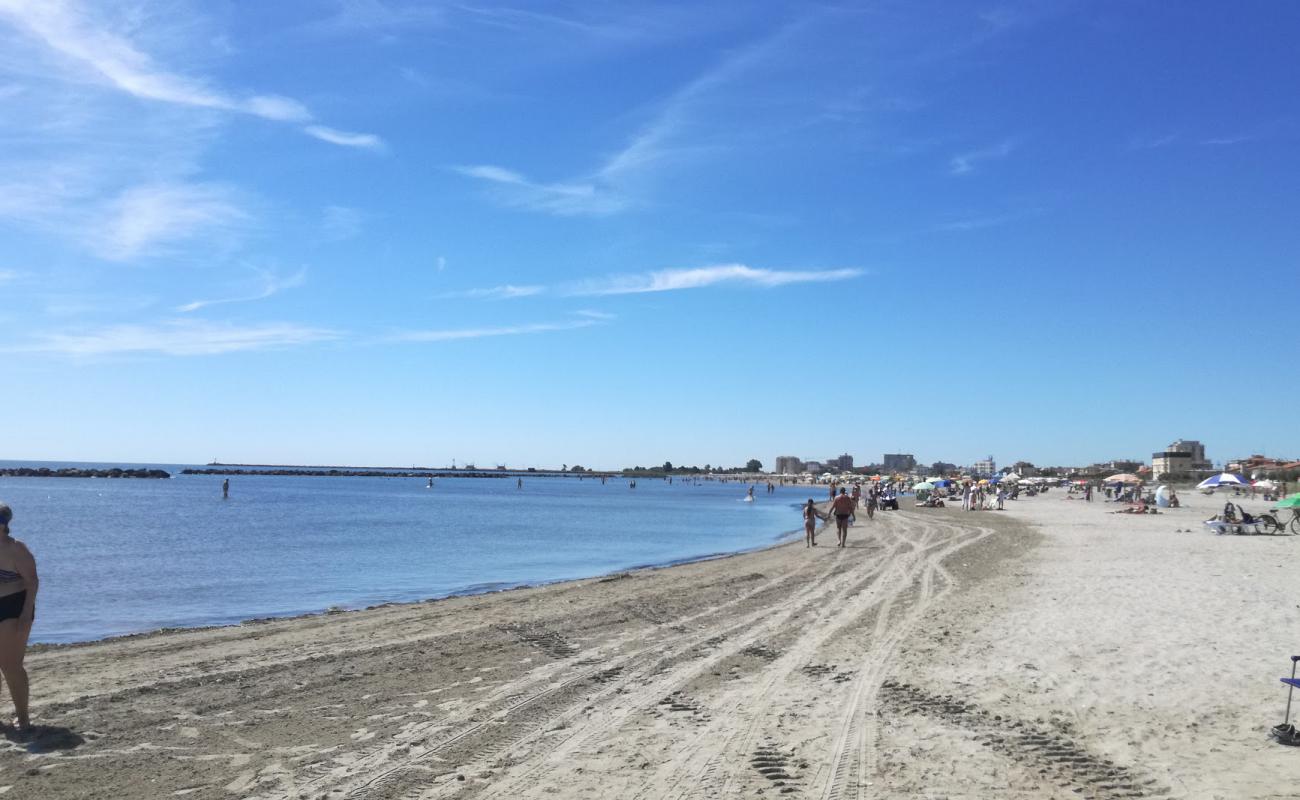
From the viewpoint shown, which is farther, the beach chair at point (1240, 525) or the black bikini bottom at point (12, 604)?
the beach chair at point (1240, 525)

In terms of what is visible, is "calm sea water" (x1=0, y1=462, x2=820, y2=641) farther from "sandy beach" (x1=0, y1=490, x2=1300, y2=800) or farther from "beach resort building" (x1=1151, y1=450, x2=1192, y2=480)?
"beach resort building" (x1=1151, y1=450, x2=1192, y2=480)

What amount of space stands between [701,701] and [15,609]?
5.44 m

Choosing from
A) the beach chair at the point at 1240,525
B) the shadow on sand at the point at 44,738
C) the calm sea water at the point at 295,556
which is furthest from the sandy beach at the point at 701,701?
the beach chair at the point at 1240,525

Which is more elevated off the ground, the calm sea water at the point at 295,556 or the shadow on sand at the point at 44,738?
the shadow on sand at the point at 44,738

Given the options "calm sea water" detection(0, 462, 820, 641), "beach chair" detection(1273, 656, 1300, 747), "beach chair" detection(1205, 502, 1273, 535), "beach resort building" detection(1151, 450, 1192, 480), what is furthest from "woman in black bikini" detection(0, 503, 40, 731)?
"beach resort building" detection(1151, 450, 1192, 480)

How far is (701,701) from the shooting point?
7.59 meters

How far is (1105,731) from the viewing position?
6520mm

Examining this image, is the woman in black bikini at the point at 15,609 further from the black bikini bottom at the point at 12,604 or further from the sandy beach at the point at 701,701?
the sandy beach at the point at 701,701

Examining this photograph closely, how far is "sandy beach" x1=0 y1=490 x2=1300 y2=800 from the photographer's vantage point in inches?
221

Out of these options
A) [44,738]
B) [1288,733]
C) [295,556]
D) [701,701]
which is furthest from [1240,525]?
[44,738]

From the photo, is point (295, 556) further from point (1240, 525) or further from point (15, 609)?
point (1240, 525)

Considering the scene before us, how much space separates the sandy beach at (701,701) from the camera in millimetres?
5602

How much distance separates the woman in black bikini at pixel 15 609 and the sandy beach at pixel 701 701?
40 cm

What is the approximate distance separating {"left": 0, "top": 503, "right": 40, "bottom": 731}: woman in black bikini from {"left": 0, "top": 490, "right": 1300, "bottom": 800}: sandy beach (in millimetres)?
396
